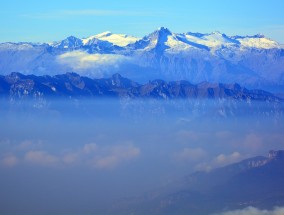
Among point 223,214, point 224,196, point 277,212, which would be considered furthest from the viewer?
point 224,196

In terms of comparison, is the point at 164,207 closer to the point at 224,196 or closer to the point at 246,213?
the point at 224,196

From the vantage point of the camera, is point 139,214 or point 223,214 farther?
point 139,214

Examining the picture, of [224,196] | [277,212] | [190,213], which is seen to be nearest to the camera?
[277,212]

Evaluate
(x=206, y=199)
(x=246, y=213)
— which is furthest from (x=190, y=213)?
(x=246, y=213)

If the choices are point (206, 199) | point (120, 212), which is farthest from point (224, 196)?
point (120, 212)

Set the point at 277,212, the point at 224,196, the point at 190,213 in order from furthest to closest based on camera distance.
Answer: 1. the point at 224,196
2. the point at 190,213
3. the point at 277,212

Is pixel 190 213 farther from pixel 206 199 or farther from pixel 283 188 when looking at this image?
pixel 283 188

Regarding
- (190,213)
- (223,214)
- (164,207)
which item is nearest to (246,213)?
(223,214)

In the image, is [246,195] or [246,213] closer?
[246,213]

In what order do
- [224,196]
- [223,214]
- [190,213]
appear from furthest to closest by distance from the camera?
[224,196], [190,213], [223,214]
